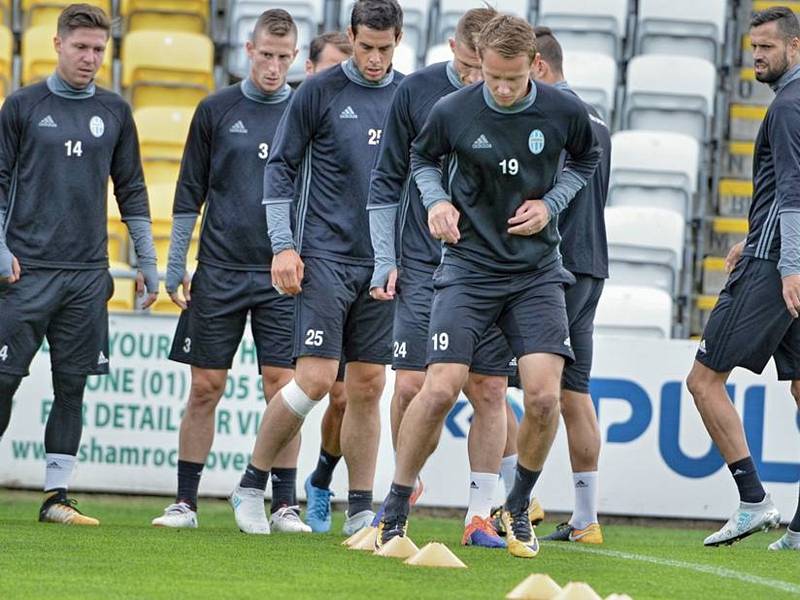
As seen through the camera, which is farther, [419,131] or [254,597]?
[419,131]

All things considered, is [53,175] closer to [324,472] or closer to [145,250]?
[145,250]

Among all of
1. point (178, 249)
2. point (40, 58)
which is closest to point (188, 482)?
point (178, 249)

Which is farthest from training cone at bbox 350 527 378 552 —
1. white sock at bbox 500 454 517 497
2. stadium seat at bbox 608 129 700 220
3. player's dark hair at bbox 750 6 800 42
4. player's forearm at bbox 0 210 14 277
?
stadium seat at bbox 608 129 700 220

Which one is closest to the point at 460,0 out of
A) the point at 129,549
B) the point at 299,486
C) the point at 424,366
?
the point at 299,486

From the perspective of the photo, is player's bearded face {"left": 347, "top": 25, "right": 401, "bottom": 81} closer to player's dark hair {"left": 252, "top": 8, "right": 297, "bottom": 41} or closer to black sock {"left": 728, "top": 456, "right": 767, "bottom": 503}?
player's dark hair {"left": 252, "top": 8, "right": 297, "bottom": 41}

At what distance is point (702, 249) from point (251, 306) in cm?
560

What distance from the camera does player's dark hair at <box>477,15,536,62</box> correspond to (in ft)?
19.7

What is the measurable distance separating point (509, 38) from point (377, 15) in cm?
126

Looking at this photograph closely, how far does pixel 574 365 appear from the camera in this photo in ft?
25.3

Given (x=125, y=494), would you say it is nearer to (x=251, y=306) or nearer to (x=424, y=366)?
(x=251, y=306)

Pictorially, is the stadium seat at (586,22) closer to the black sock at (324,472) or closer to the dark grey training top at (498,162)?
the black sock at (324,472)

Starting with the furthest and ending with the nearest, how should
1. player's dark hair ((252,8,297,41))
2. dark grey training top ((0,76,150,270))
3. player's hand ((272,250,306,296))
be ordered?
1. dark grey training top ((0,76,150,270))
2. player's dark hair ((252,8,297,41))
3. player's hand ((272,250,306,296))

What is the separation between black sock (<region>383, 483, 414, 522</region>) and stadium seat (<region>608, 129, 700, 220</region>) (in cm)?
657

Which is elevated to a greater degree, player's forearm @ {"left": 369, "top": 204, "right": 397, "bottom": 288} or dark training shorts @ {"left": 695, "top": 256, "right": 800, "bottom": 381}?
player's forearm @ {"left": 369, "top": 204, "right": 397, "bottom": 288}
